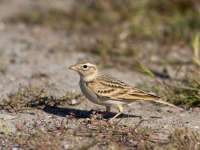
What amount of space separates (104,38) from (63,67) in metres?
1.67

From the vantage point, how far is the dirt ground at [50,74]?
17.4 feet

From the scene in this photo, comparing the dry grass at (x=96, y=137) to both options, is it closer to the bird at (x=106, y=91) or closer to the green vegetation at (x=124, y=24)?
the bird at (x=106, y=91)

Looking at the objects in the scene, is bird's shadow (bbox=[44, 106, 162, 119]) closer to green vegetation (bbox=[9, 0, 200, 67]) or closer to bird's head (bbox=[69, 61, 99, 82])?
bird's head (bbox=[69, 61, 99, 82])

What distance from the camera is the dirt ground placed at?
5.29 meters

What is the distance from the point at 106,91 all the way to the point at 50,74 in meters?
2.83

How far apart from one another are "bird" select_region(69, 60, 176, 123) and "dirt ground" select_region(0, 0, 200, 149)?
434 millimetres

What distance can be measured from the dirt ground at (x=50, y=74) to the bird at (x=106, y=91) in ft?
1.42

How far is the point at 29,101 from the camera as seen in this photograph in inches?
220

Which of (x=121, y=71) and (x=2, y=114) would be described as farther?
(x=121, y=71)

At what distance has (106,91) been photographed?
5156mm

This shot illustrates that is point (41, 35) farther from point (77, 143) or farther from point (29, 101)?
point (77, 143)

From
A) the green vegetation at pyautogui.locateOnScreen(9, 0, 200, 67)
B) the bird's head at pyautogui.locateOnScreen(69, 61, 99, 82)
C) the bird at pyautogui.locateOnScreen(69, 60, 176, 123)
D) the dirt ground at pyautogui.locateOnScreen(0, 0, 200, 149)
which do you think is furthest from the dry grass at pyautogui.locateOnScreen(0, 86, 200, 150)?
the green vegetation at pyautogui.locateOnScreen(9, 0, 200, 67)

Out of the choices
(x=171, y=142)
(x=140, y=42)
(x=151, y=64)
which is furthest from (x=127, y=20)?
(x=171, y=142)

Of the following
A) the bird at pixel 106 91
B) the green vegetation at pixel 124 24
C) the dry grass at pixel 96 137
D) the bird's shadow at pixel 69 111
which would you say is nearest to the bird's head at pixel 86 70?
the bird at pixel 106 91
